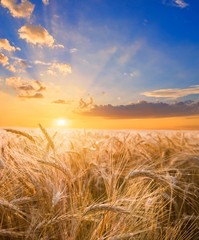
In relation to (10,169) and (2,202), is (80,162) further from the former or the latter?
(2,202)

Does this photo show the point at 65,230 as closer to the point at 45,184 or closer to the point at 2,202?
the point at 2,202

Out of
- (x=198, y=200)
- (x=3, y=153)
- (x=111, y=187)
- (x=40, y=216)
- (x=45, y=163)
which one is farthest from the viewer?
(x=198, y=200)

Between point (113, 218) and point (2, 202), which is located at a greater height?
point (2, 202)

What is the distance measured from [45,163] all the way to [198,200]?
1.72m

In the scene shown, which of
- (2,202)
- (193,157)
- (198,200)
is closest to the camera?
(2,202)

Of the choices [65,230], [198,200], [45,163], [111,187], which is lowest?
[198,200]

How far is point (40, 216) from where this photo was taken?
73.1 inches

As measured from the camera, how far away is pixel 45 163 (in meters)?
2.20

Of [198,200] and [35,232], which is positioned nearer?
[35,232]

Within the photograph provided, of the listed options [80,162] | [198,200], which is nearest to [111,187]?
[80,162]

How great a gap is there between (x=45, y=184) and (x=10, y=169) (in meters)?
0.29

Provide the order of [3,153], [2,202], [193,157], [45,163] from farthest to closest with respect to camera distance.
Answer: [193,157]
[3,153]
[45,163]
[2,202]

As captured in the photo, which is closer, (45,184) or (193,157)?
(45,184)

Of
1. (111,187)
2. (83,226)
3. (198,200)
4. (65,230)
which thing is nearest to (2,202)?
(65,230)
